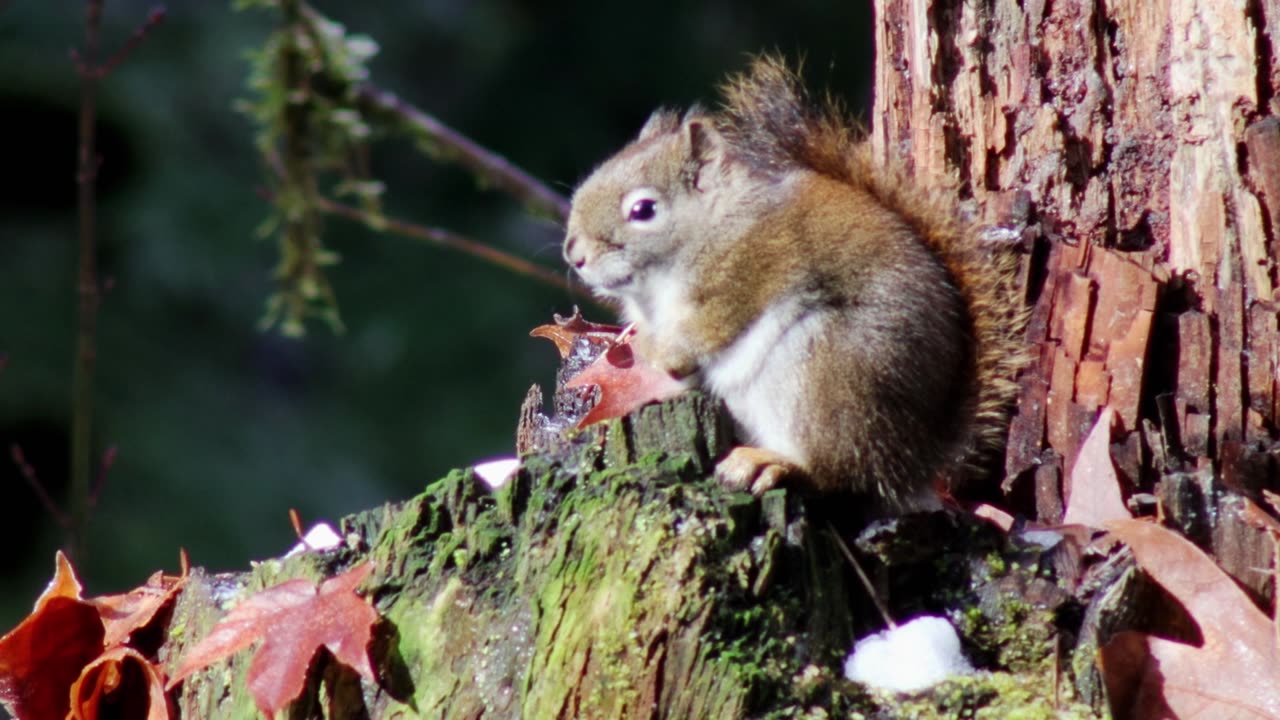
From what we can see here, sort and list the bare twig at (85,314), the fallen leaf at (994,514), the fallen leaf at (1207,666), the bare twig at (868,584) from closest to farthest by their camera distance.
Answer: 1. the fallen leaf at (1207,666)
2. the bare twig at (868,584)
3. the fallen leaf at (994,514)
4. the bare twig at (85,314)

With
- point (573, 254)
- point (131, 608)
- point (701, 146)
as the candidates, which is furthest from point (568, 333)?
point (131, 608)

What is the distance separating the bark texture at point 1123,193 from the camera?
144 cm

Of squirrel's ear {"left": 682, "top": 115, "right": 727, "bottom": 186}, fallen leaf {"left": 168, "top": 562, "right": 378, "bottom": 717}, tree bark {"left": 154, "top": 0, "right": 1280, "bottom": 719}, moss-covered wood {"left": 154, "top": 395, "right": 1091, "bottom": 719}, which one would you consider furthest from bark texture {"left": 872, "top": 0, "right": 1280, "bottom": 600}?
fallen leaf {"left": 168, "top": 562, "right": 378, "bottom": 717}

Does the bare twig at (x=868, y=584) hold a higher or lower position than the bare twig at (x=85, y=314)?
lower

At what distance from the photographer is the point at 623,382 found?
149 centimetres

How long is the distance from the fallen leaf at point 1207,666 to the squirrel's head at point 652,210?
64 cm

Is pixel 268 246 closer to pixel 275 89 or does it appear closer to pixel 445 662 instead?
pixel 275 89

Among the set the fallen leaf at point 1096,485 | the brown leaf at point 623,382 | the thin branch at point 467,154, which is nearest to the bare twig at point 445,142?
the thin branch at point 467,154

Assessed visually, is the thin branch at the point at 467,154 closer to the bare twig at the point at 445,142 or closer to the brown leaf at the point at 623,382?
the bare twig at the point at 445,142

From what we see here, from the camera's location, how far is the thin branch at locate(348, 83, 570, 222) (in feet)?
8.07

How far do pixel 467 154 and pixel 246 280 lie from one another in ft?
5.50

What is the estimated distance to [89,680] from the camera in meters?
1.32

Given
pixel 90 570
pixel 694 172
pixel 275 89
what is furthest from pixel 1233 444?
pixel 90 570

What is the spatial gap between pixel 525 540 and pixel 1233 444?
730mm
